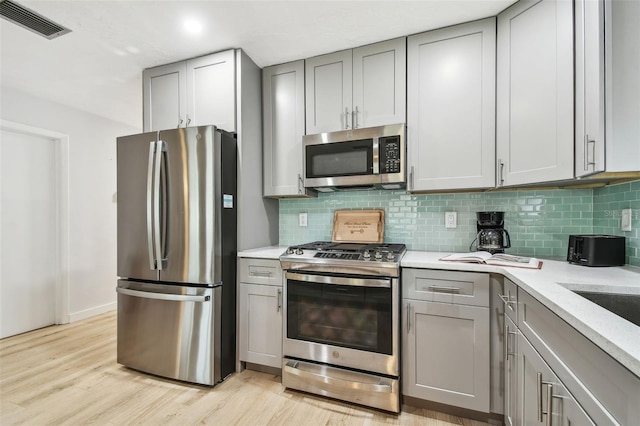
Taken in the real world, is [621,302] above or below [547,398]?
above

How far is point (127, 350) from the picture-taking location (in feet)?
7.72

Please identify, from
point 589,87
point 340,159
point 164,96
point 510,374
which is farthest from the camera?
point 164,96

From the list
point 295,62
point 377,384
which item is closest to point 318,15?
point 295,62

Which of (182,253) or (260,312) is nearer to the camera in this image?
(182,253)

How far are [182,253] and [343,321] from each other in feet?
4.08

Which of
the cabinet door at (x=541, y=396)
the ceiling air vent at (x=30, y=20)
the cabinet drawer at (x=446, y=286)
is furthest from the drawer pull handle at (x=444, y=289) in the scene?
the ceiling air vent at (x=30, y=20)

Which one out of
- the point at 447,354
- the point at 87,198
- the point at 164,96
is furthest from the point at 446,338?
the point at 87,198

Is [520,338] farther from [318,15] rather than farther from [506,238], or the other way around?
[318,15]

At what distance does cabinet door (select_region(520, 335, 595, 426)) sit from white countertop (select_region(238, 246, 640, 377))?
0.77ft

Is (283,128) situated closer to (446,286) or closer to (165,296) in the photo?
(165,296)

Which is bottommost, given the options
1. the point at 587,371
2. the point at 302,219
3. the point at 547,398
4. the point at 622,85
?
the point at 547,398

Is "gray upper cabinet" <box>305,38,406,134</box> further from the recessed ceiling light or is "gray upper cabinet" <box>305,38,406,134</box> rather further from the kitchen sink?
the kitchen sink

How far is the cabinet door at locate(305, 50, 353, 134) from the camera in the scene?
92.4 inches

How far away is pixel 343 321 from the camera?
1.95m
